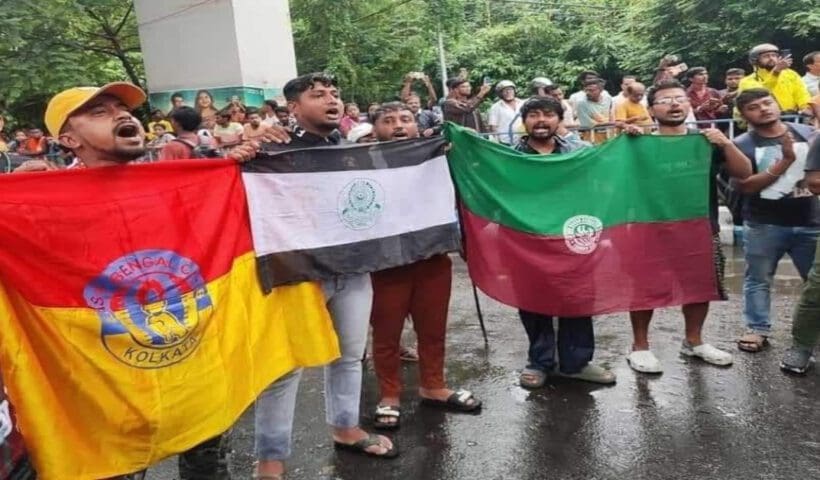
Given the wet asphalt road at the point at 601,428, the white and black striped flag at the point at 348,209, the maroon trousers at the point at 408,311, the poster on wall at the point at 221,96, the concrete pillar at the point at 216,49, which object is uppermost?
the concrete pillar at the point at 216,49

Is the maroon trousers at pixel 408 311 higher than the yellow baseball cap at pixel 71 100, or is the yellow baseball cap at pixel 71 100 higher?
the yellow baseball cap at pixel 71 100

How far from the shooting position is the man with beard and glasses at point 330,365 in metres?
3.15

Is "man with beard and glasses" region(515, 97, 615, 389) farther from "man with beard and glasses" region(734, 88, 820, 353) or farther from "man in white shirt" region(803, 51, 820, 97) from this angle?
"man in white shirt" region(803, 51, 820, 97)

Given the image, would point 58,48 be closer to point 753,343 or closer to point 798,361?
point 753,343

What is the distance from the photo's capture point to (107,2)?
1505cm

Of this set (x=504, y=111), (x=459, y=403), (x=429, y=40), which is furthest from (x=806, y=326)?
(x=429, y=40)

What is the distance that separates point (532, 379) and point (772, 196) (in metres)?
1.90

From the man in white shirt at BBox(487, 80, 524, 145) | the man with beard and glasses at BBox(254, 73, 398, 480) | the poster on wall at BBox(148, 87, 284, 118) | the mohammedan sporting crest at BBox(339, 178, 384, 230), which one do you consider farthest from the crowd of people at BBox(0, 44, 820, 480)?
the poster on wall at BBox(148, 87, 284, 118)

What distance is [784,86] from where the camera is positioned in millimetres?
8227

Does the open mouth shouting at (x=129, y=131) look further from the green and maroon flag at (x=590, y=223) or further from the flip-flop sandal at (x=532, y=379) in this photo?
the flip-flop sandal at (x=532, y=379)

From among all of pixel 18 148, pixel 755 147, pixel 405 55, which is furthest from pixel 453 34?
pixel 755 147

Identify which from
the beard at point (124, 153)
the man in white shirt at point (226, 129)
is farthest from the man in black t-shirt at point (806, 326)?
the man in white shirt at point (226, 129)

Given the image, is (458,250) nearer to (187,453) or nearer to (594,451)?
(594,451)

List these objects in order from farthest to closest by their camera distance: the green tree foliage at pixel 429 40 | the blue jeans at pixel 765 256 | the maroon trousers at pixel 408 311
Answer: the green tree foliage at pixel 429 40, the blue jeans at pixel 765 256, the maroon trousers at pixel 408 311
